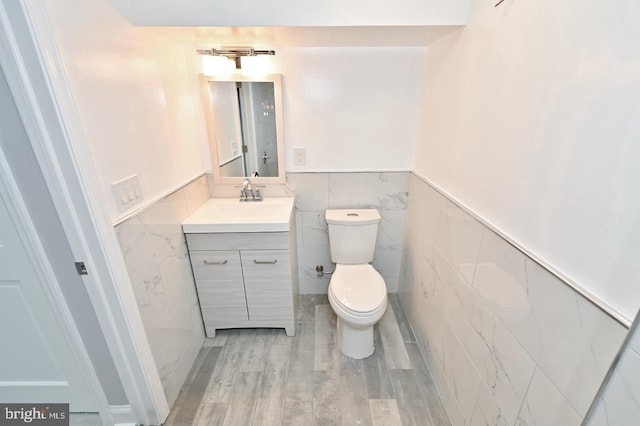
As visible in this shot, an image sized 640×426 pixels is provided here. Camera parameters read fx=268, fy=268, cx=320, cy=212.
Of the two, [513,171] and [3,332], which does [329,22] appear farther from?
[3,332]

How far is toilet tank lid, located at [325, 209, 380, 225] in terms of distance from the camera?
1.87 m

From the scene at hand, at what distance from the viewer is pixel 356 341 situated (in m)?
1.69

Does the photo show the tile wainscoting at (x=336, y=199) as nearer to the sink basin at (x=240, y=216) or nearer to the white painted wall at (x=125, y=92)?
the sink basin at (x=240, y=216)

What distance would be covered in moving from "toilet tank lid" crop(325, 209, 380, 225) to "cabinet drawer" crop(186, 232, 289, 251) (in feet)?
1.39

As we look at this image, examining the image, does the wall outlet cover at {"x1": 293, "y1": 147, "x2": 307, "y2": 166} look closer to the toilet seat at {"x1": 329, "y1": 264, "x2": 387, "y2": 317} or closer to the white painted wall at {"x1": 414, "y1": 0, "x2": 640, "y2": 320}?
the toilet seat at {"x1": 329, "y1": 264, "x2": 387, "y2": 317}

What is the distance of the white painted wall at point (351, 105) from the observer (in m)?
1.75

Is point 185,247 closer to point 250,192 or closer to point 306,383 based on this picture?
point 250,192

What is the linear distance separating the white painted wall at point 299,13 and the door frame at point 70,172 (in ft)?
1.87

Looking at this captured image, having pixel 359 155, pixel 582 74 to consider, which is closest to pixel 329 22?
pixel 359 155

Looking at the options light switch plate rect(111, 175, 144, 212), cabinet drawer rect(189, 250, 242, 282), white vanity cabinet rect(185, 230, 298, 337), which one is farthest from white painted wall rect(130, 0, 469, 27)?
cabinet drawer rect(189, 250, 242, 282)

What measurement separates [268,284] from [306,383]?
2.03 ft

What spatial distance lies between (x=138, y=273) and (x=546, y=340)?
154 cm

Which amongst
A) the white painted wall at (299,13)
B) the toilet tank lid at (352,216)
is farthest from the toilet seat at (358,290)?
the white painted wall at (299,13)

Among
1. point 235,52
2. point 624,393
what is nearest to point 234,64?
point 235,52
